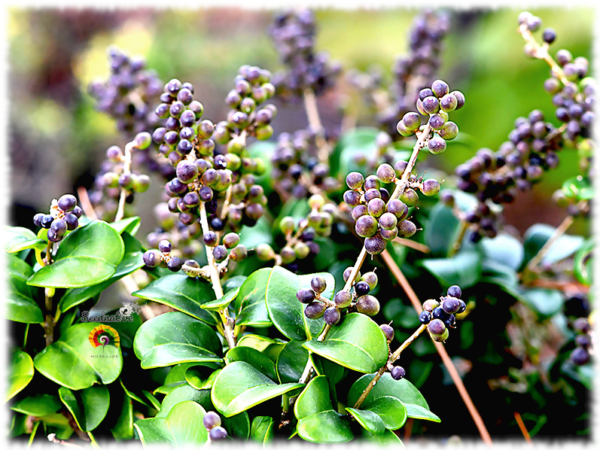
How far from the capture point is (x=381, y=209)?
40 centimetres

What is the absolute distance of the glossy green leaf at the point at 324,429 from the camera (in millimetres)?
382

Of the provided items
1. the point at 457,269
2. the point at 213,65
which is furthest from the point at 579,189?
the point at 213,65

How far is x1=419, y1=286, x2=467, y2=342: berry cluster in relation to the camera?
15.7 inches

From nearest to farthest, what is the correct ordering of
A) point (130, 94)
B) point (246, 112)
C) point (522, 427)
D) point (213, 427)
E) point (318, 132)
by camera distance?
1. point (213, 427)
2. point (246, 112)
3. point (522, 427)
4. point (130, 94)
5. point (318, 132)

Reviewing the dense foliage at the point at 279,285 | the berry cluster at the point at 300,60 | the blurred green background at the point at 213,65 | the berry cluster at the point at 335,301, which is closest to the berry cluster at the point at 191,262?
the dense foliage at the point at 279,285

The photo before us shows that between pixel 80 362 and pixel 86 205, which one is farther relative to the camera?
pixel 86 205

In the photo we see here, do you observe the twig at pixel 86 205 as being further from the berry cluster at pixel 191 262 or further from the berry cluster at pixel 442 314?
the berry cluster at pixel 442 314

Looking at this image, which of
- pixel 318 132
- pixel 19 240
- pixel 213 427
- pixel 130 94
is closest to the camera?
pixel 213 427

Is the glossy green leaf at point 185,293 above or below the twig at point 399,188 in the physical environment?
below

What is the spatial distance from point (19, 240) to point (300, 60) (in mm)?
683

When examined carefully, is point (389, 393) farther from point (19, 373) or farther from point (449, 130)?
point (19, 373)

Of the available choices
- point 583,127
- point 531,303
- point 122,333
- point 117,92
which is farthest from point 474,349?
point 117,92

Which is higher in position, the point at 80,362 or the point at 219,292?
the point at 219,292

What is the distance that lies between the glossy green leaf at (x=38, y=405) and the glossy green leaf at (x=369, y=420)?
1.04ft
